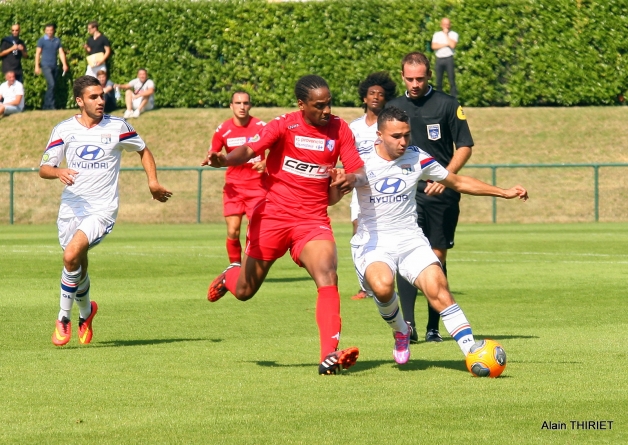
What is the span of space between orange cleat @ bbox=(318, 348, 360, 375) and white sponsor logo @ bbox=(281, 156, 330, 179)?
1.44 m

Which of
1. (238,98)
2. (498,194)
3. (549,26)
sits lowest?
(549,26)

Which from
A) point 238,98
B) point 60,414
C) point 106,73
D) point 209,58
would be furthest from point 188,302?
point 209,58

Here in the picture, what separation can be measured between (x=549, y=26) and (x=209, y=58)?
10.3m

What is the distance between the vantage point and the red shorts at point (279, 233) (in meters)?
8.67

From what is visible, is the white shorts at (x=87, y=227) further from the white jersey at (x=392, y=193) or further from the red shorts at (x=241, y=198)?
the red shorts at (x=241, y=198)

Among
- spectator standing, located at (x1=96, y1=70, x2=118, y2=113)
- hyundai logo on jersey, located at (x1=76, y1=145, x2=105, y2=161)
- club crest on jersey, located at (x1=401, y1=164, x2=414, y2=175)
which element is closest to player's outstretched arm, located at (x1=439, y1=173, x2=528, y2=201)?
club crest on jersey, located at (x1=401, y1=164, x2=414, y2=175)

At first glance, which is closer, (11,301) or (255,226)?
(255,226)

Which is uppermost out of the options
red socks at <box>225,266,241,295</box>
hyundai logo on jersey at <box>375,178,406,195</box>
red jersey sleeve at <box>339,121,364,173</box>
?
red jersey sleeve at <box>339,121,364,173</box>

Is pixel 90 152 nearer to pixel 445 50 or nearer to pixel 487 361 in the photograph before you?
pixel 487 361

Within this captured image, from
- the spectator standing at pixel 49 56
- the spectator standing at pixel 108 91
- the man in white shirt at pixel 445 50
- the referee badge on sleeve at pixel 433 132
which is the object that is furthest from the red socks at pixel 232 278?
the spectator standing at pixel 49 56

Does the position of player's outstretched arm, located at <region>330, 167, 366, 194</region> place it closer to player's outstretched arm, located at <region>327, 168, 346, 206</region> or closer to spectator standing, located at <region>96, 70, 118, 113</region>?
player's outstretched arm, located at <region>327, 168, 346, 206</region>

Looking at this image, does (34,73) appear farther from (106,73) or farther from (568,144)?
(568,144)

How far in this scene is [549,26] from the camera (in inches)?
1379

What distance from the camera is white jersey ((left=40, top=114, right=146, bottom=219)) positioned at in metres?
10.3
